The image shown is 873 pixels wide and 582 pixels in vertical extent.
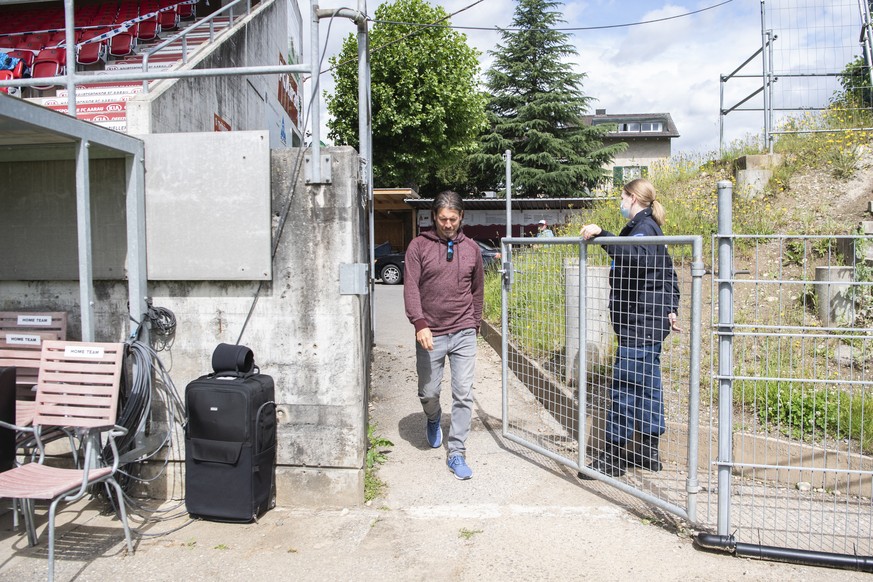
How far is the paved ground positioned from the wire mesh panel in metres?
0.50

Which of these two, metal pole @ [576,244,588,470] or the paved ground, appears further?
metal pole @ [576,244,588,470]

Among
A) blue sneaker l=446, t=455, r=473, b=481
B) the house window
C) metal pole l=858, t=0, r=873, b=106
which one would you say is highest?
metal pole l=858, t=0, r=873, b=106

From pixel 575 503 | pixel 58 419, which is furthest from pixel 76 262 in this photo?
pixel 575 503

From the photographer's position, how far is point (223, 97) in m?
10.4

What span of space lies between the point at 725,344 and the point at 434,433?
2484mm

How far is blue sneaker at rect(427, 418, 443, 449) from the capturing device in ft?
17.2

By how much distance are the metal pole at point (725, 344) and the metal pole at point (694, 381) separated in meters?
0.11

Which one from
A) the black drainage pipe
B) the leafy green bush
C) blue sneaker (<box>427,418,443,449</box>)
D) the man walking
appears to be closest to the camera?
the black drainage pipe

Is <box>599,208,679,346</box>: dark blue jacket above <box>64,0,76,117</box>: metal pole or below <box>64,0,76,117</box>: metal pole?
below

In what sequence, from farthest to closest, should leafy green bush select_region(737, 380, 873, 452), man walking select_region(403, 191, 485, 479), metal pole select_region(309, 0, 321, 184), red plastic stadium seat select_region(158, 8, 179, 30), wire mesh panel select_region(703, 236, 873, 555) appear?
1. red plastic stadium seat select_region(158, 8, 179, 30)
2. man walking select_region(403, 191, 485, 479)
3. leafy green bush select_region(737, 380, 873, 452)
4. metal pole select_region(309, 0, 321, 184)
5. wire mesh panel select_region(703, 236, 873, 555)

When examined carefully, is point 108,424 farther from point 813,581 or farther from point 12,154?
point 813,581

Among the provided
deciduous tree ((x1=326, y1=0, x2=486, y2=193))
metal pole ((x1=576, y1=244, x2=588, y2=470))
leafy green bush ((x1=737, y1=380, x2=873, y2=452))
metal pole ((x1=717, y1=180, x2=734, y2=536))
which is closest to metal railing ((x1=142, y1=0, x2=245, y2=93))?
metal pole ((x1=576, y1=244, x2=588, y2=470))

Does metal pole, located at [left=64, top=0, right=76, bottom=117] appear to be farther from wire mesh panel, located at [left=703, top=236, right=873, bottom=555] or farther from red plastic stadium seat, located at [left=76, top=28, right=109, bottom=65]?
red plastic stadium seat, located at [left=76, top=28, right=109, bottom=65]

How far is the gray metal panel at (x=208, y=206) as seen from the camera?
4211 millimetres
